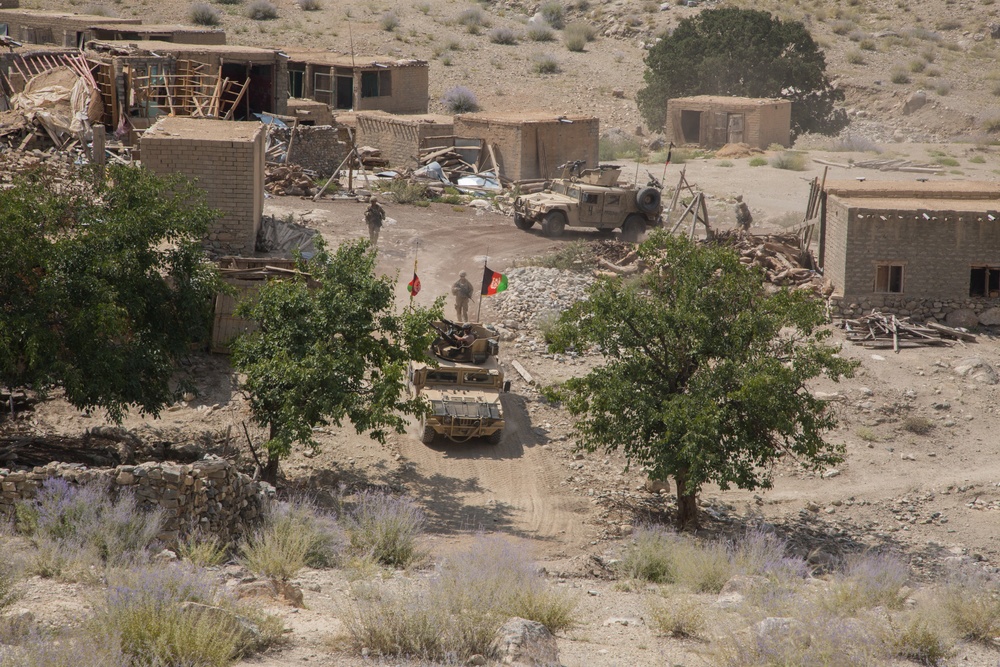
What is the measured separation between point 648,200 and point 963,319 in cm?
872

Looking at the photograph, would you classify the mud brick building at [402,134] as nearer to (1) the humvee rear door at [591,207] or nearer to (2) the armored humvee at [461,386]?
(1) the humvee rear door at [591,207]

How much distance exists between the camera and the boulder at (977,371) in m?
20.0

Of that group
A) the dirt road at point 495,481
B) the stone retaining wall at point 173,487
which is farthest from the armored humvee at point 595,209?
the stone retaining wall at point 173,487

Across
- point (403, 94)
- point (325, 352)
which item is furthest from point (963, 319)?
point (403, 94)

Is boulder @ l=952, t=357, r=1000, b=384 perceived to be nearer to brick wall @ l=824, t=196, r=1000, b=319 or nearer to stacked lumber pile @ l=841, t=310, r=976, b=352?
stacked lumber pile @ l=841, t=310, r=976, b=352

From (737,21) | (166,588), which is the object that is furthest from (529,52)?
(166,588)

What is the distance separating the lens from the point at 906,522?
15.5m

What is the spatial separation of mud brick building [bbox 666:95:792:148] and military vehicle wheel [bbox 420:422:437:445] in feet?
92.3

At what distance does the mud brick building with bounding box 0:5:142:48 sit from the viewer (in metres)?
37.3

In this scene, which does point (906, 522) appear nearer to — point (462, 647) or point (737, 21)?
point (462, 647)

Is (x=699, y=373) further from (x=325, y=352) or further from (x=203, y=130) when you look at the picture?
(x=203, y=130)

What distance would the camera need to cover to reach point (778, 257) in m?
25.0

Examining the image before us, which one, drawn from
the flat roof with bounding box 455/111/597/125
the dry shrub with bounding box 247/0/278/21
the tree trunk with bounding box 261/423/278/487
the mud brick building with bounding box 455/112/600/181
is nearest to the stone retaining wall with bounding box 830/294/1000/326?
the tree trunk with bounding box 261/423/278/487

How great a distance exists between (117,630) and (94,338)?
20.4ft
